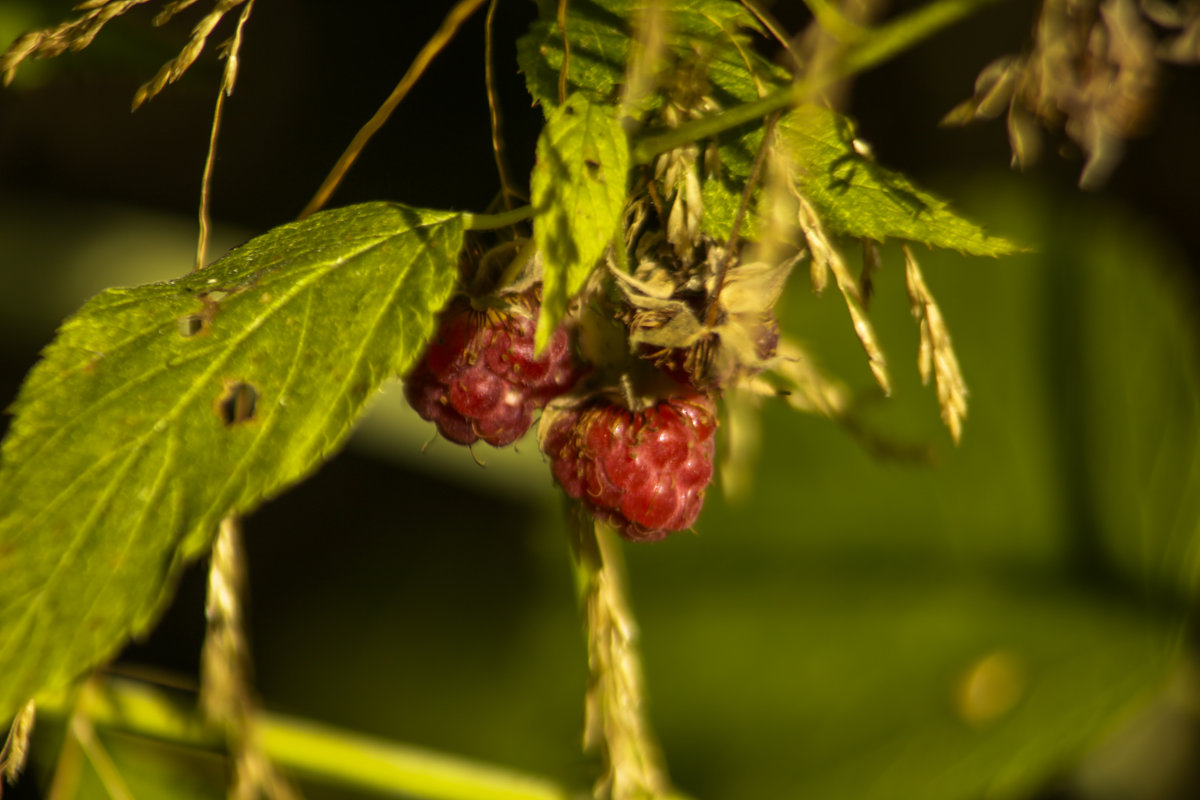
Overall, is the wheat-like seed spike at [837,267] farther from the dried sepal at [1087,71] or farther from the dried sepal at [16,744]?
the dried sepal at [16,744]

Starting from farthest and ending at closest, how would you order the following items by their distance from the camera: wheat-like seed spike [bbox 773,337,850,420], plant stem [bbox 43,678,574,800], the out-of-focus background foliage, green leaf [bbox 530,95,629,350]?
the out-of-focus background foliage < plant stem [bbox 43,678,574,800] < wheat-like seed spike [bbox 773,337,850,420] < green leaf [bbox 530,95,629,350]

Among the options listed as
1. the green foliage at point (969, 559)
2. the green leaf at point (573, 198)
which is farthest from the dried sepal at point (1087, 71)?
the green foliage at point (969, 559)

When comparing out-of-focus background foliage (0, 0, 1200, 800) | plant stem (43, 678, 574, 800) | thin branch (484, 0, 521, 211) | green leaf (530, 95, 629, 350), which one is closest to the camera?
green leaf (530, 95, 629, 350)

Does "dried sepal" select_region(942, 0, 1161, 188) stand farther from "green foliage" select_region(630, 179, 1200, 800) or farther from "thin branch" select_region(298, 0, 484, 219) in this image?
"green foliage" select_region(630, 179, 1200, 800)

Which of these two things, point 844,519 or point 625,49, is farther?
point 844,519

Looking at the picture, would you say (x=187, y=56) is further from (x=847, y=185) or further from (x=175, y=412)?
(x=847, y=185)

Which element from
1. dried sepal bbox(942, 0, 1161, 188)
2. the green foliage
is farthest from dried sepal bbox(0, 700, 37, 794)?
the green foliage

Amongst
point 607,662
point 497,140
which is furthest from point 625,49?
point 607,662

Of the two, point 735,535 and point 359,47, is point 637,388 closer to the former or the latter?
point 359,47
